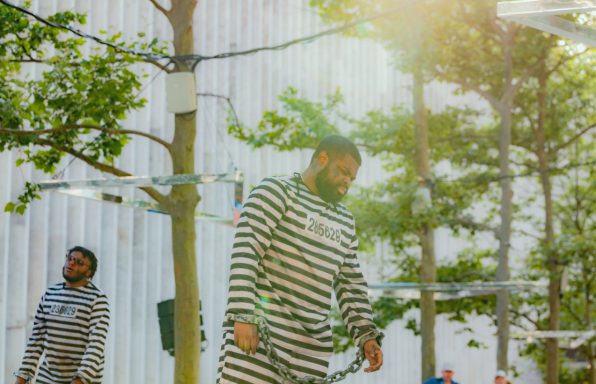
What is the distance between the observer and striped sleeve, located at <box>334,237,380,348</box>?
468 centimetres

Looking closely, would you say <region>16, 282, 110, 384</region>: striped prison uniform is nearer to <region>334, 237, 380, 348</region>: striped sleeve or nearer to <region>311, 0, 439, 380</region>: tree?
<region>334, 237, 380, 348</region>: striped sleeve

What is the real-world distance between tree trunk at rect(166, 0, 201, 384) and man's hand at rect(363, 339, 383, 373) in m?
5.13

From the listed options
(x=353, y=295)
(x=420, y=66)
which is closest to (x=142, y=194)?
(x=420, y=66)

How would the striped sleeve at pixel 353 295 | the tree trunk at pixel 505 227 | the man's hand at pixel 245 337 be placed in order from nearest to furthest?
the man's hand at pixel 245 337
the striped sleeve at pixel 353 295
the tree trunk at pixel 505 227

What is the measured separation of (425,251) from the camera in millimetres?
18438

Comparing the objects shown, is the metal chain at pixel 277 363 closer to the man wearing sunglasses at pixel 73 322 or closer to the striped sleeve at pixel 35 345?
the man wearing sunglasses at pixel 73 322

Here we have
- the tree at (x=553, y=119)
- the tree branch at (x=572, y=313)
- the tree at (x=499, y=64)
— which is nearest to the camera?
the tree at (x=499, y=64)

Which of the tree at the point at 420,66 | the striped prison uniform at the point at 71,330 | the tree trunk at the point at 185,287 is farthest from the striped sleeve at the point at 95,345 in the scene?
the tree at the point at 420,66

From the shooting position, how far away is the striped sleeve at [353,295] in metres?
4.68

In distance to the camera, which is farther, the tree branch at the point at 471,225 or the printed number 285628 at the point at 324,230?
the tree branch at the point at 471,225

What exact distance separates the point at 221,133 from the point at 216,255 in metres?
1.92

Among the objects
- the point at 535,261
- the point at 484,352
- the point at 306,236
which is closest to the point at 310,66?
the point at 535,261

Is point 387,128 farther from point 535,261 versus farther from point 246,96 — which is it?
point 535,261

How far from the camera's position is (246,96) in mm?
18453
